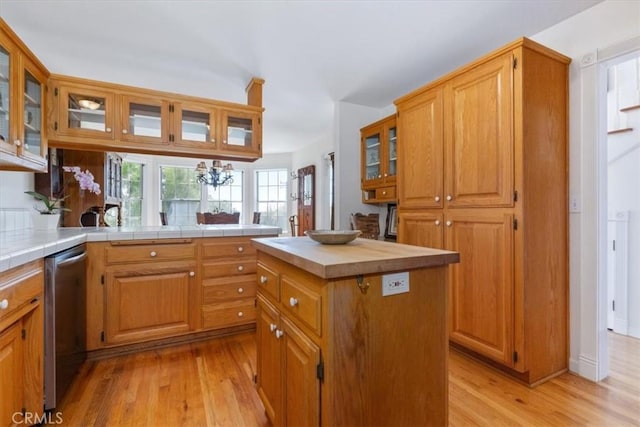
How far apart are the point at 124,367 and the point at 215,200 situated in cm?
498

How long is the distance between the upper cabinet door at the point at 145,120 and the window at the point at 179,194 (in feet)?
12.7

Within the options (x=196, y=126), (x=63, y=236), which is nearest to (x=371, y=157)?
(x=196, y=126)

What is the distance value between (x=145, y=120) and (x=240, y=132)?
82 cm

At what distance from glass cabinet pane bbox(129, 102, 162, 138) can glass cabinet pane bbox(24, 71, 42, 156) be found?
1.90 feet

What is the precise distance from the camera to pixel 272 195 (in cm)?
727

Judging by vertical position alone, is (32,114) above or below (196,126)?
below

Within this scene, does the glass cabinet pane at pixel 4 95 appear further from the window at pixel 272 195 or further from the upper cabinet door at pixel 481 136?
the window at pixel 272 195

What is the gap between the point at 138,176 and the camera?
5.84 metres

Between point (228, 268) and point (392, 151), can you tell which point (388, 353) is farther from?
point (392, 151)

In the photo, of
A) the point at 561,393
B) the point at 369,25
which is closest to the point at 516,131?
the point at 369,25

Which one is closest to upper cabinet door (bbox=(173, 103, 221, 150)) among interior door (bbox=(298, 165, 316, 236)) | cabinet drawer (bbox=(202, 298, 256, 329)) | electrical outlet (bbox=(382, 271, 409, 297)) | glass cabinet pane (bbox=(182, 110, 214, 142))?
glass cabinet pane (bbox=(182, 110, 214, 142))

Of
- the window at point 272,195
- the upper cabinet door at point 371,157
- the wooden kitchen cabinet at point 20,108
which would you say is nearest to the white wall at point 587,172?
the upper cabinet door at point 371,157

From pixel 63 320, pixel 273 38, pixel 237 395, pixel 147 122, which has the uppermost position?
pixel 273 38

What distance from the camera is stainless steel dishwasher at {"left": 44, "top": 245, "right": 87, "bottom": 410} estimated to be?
151 centimetres
